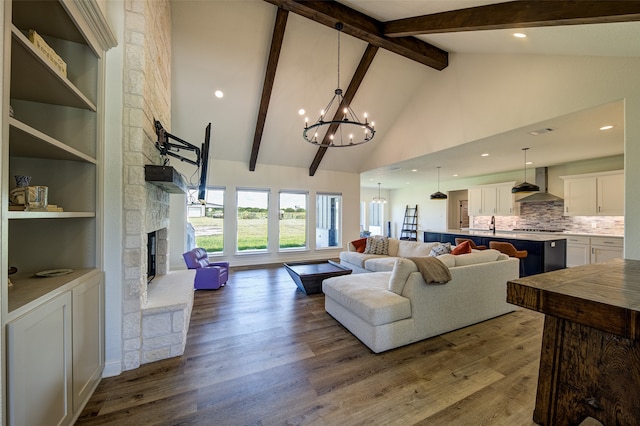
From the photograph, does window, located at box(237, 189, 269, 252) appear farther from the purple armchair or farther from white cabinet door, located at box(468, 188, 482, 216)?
white cabinet door, located at box(468, 188, 482, 216)

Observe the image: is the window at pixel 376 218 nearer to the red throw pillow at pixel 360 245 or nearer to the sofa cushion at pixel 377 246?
the red throw pillow at pixel 360 245

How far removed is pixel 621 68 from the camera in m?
2.84

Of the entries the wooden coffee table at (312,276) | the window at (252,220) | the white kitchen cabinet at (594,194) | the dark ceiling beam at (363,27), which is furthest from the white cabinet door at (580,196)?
the window at (252,220)

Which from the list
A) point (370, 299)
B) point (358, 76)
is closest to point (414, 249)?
point (370, 299)

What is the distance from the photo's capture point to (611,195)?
18.6 ft

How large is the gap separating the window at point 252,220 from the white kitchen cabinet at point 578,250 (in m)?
7.87

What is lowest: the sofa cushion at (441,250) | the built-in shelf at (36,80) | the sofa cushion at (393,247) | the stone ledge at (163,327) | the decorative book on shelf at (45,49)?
the stone ledge at (163,327)

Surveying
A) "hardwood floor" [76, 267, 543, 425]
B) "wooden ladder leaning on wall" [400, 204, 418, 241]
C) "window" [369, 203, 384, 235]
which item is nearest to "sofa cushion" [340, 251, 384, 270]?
"hardwood floor" [76, 267, 543, 425]

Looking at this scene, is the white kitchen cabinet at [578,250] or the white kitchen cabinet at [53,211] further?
the white kitchen cabinet at [578,250]

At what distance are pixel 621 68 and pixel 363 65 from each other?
359 centimetres

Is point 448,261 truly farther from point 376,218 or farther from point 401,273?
point 376,218

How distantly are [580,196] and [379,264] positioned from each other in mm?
5746

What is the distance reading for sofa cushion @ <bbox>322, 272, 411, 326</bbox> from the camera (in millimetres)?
2477

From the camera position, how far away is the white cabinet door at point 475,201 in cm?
838
